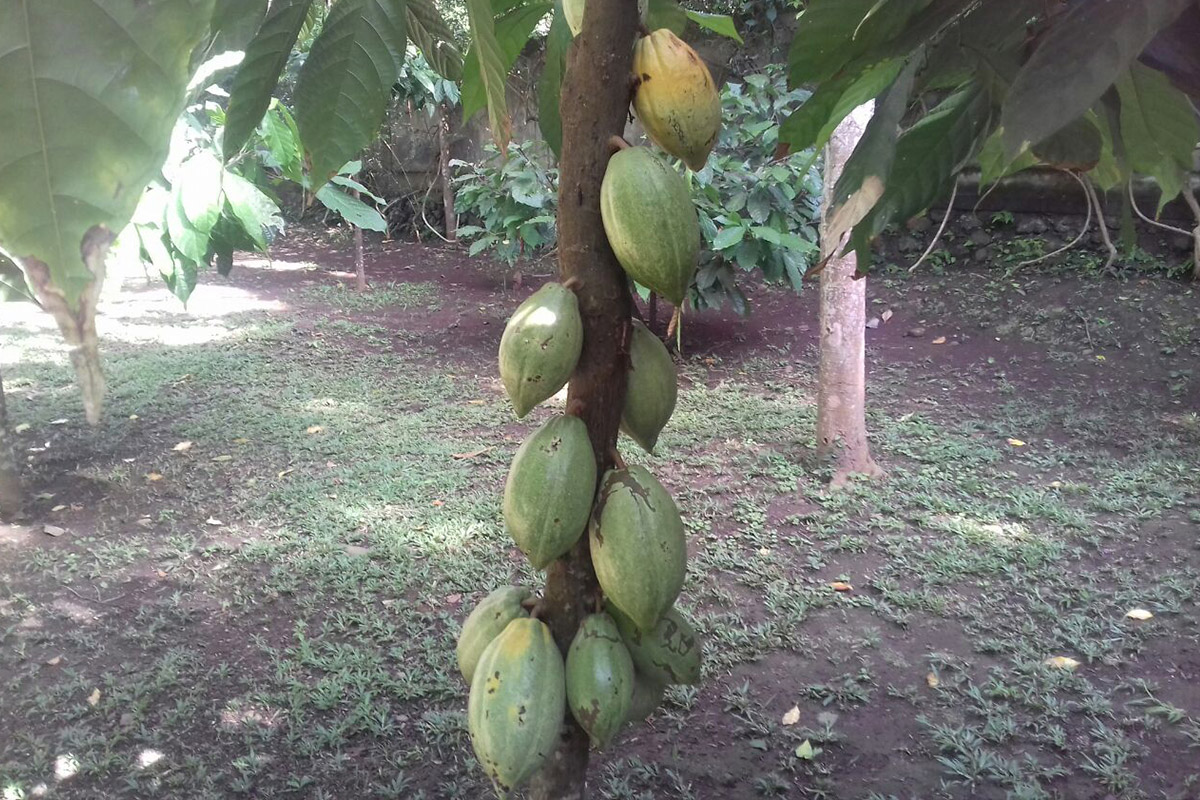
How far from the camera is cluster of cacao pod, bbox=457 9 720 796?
2.83 ft

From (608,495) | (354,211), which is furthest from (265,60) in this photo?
(354,211)

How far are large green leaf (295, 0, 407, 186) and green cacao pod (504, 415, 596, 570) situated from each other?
14.6 inches

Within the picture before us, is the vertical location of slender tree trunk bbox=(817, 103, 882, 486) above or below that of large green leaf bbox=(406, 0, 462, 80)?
below

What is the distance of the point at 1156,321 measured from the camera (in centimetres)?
504

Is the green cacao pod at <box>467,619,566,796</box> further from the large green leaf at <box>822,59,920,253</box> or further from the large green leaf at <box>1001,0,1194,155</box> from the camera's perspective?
the large green leaf at <box>1001,0,1194,155</box>

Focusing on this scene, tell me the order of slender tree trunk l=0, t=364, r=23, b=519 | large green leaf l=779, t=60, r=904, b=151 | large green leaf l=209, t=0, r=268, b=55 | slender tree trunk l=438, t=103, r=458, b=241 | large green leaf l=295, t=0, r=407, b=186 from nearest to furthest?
large green leaf l=209, t=0, r=268, b=55, large green leaf l=295, t=0, r=407, b=186, large green leaf l=779, t=60, r=904, b=151, slender tree trunk l=0, t=364, r=23, b=519, slender tree trunk l=438, t=103, r=458, b=241

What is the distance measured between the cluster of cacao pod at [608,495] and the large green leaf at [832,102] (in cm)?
21

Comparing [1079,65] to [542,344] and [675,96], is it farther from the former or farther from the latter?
[542,344]

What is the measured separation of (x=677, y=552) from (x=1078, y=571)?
8.34ft

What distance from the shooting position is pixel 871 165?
0.83 m

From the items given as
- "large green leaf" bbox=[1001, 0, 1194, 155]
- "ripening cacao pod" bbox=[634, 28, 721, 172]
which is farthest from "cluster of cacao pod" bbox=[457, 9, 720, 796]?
"large green leaf" bbox=[1001, 0, 1194, 155]

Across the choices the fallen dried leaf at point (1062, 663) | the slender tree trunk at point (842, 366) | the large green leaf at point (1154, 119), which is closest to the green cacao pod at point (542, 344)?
the large green leaf at point (1154, 119)

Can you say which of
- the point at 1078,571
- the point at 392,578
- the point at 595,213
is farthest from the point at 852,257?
the point at 595,213

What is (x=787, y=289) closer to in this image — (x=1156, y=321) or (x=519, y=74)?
(x=1156, y=321)
